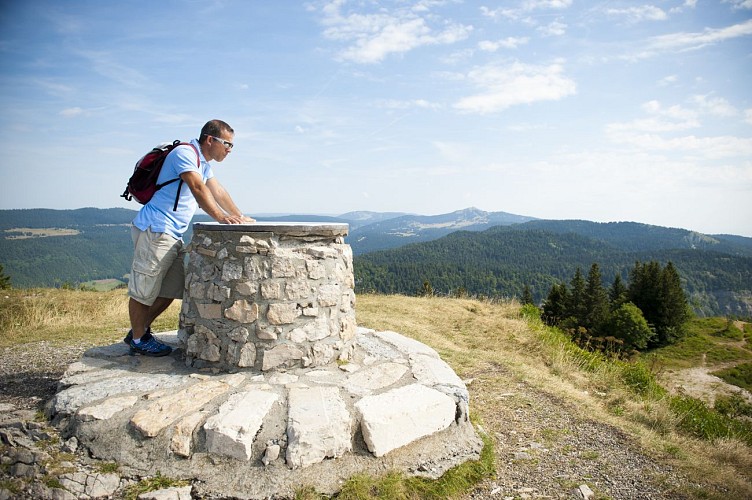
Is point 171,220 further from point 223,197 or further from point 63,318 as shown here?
point 63,318

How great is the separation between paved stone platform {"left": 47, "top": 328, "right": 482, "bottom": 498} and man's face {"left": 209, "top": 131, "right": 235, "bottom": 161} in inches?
86.3

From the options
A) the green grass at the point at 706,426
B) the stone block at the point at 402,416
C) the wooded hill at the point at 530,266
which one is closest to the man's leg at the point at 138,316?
the stone block at the point at 402,416

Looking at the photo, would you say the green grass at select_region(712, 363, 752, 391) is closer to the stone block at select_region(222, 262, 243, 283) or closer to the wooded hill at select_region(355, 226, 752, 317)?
the stone block at select_region(222, 262, 243, 283)

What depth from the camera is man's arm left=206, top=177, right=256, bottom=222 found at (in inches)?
171

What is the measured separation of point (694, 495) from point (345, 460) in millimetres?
2808

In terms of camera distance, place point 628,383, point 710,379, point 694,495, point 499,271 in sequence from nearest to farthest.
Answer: point 694,495, point 628,383, point 710,379, point 499,271

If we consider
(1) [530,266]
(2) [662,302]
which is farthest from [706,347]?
(1) [530,266]

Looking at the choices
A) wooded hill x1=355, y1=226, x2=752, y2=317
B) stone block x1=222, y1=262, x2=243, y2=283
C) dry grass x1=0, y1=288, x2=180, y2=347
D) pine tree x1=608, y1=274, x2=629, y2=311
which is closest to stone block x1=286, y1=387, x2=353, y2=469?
stone block x1=222, y1=262, x2=243, y2=283

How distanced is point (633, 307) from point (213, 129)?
50.4 meters

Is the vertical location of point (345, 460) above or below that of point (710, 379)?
above

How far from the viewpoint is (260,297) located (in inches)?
154

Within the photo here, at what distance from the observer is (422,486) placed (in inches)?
121

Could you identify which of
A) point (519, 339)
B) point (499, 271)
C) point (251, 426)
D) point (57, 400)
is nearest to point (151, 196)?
point (57, 400)

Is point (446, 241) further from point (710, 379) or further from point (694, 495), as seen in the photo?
point (694, 495)
